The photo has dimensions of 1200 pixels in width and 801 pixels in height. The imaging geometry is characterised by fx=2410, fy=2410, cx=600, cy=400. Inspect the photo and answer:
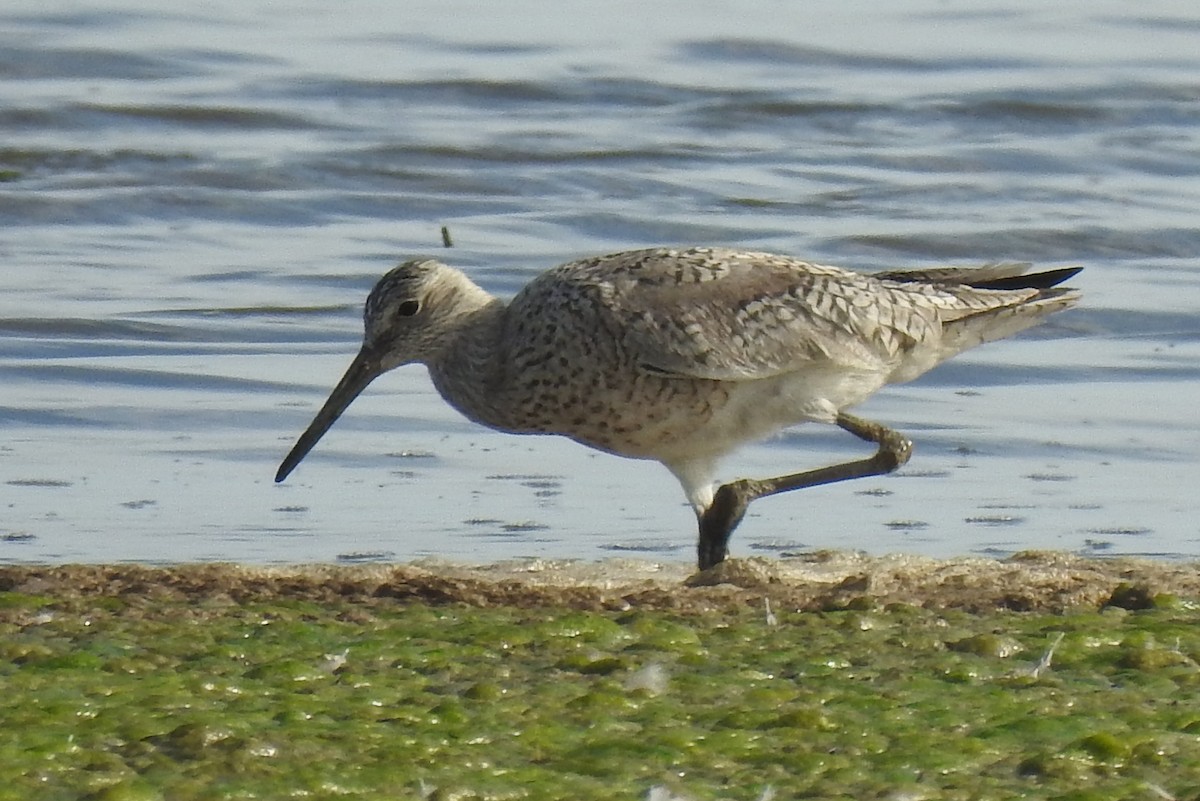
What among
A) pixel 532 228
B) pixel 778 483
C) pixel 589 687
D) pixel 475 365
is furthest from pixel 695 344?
pixel 532 228

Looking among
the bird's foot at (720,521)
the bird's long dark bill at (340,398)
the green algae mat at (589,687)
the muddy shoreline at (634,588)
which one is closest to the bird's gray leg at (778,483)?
→ the bird's foot at (720,521)

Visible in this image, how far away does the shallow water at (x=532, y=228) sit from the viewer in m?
7.59

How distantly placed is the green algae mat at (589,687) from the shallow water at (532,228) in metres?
1.80

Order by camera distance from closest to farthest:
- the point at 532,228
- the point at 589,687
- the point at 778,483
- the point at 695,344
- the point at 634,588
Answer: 1. the point at 589,687
2. the point at 634,588
3. the point at 695,344
4. the point at 778,483
5. the point at 532,228

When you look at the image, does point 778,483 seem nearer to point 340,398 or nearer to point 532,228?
point 340,398

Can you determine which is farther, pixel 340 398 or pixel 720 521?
pixel 340 398

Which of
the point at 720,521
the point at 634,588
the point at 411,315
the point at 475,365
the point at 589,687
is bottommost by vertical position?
the point at 720,521

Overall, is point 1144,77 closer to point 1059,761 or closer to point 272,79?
point 272,79

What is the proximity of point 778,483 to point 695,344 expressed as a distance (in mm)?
618

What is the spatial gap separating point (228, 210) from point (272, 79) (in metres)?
3.32

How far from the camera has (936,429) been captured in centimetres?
886

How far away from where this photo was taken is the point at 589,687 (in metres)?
4.40

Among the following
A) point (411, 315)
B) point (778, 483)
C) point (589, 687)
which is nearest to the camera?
point (589, 687)

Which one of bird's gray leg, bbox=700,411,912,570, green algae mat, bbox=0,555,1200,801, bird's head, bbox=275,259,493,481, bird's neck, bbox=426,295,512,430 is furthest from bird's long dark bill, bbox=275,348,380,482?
green algae mat, bbox=0,555,1200,801
